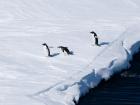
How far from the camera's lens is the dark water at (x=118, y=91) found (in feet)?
87.0

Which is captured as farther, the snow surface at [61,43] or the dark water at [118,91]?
the dark water at [118,91]

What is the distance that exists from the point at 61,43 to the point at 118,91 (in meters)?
6.57

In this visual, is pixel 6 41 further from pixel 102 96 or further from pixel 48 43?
pixel 102 96

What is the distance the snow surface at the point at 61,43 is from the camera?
2623 centimetres

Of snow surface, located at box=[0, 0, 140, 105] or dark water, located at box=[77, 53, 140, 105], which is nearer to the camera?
snow surface, located at box=[0, 0, 140, 105]

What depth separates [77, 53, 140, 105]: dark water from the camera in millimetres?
26531

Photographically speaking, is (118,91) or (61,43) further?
(61,43)

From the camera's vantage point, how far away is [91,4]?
144 ft

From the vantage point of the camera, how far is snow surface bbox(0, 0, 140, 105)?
26.2 metres

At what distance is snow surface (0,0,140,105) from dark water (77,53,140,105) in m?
0.31

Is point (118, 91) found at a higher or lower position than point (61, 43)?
lower

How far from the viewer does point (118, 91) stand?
28.1 meters

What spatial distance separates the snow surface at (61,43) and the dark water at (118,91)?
1.01ft

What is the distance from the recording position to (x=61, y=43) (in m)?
34.0
